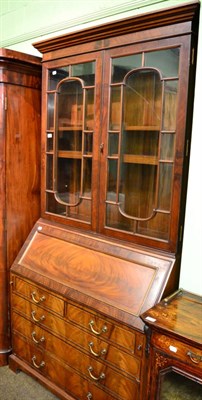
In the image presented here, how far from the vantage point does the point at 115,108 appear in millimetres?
1659

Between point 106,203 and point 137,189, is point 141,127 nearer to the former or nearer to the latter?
point 137,189

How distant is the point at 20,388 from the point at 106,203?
125 centimetres

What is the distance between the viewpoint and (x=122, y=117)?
5.36 feet

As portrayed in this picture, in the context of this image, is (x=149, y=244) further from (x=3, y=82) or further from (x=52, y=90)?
(x=3, y=82)

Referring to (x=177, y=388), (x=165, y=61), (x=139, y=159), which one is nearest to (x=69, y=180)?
Answer: (x=139, y=159)

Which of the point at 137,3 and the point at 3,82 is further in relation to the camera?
the point at 3,82

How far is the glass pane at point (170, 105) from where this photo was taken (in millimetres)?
1459

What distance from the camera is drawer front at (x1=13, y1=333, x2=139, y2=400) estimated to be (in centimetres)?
147

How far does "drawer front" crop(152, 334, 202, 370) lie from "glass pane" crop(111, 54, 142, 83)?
1213 mm

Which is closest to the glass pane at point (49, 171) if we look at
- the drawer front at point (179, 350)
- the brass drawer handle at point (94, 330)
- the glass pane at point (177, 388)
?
the brass drawer handle at point (94, 330)

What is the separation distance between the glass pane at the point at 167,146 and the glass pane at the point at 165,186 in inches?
1.5

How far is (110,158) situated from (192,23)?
711 millimetres

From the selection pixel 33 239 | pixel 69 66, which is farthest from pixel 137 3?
pixel 33 239

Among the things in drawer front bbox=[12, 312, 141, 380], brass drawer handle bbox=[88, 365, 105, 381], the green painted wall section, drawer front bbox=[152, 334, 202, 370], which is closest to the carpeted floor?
drawer front bbox=[12, 312, 141, 380]
